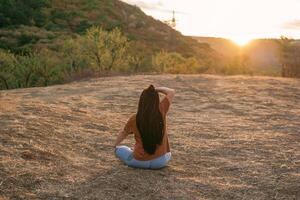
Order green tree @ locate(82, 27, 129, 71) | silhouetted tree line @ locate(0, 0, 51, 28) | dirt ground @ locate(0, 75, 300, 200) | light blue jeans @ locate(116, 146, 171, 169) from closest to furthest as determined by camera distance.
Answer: dirt ground @ locate(0, 75, 300, 200) < light blue jeans @ locate(116, 146, 171, 169) < green tree @ locate(82, 27, 129, 71) < silhouetted tree line @ locate(0, 0, 51, 28)

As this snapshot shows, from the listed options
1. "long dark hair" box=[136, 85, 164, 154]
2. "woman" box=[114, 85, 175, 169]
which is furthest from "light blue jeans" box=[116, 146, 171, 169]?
"long dark hair" box=[136, 85, 164, 154]

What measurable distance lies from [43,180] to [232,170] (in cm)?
296

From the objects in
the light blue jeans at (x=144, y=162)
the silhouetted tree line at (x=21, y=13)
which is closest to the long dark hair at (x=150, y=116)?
the light blue jeans at (x=144, y=162)

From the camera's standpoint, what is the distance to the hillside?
181 feet

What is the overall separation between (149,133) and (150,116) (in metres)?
0.24

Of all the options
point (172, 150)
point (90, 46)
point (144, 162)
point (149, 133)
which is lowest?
point (172, 150)

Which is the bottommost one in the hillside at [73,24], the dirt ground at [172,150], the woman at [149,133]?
the dirt ground at [172,150]

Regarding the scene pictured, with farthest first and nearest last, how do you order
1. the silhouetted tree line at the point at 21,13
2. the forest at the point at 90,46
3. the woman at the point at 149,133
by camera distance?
the silhouetted tree line at the point at 21,13 < the forest at the point at 90,46 < the woman at the point at 149,133

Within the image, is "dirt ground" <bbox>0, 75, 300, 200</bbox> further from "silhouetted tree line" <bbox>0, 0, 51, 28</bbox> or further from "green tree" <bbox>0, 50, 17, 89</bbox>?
"silhouetted tree line" <bbox>0, 0, 51, 28</bbox>

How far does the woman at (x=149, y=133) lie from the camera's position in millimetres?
7090

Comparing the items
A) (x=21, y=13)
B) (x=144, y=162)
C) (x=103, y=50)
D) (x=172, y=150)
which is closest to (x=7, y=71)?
(x=103, y=50)

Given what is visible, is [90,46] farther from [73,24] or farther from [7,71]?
[73,24]

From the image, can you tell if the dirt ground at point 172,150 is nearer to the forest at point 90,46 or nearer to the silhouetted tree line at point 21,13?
the forest at point 90,46

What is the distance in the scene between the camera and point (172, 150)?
378 inches
